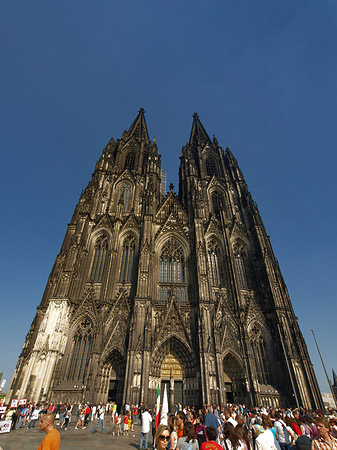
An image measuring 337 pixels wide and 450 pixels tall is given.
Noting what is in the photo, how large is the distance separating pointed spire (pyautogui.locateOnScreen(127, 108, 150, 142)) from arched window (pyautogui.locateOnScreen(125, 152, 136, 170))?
3.96 m

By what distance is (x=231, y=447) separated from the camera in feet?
12.2

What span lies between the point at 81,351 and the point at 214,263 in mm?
14842

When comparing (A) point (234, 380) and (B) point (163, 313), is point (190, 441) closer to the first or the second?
(B) point (163, 313)

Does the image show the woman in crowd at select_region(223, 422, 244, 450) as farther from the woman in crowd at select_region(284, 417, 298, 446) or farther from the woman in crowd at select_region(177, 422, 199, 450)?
the woman in crowd at select_region(284, 417, 298, 446)

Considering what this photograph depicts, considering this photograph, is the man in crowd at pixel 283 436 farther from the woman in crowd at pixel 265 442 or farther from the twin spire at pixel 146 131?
the twin spire at pixel 146 131

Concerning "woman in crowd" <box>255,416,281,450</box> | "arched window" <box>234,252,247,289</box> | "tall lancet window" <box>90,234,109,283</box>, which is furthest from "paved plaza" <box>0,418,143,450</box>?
"arched window" <box>234,252,247,289</box>

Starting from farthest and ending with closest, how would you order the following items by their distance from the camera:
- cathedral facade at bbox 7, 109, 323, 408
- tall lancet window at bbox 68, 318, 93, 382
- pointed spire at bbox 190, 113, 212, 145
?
pointed spire at bbox 190, 113, 212, 145 → tall lancet window at bbox 68, 318, 93, 382 → cathedral facade at bbox 7, 109, 323, 408

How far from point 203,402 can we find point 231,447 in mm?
16313

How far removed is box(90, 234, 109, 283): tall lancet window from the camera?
2409 centimetres

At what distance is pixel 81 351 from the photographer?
19719mm

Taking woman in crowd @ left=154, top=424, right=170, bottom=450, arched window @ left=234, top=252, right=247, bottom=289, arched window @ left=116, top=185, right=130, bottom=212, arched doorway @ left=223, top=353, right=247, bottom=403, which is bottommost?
woman in crowd @ left=154, top=424, right=170, bottom=450

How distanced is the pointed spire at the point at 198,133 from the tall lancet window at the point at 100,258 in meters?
24.8

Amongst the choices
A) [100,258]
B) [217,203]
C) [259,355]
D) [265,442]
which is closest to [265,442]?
[265,442]

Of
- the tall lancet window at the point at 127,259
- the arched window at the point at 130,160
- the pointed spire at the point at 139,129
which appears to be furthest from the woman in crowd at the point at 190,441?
the pointed spire at the point at 139,129
